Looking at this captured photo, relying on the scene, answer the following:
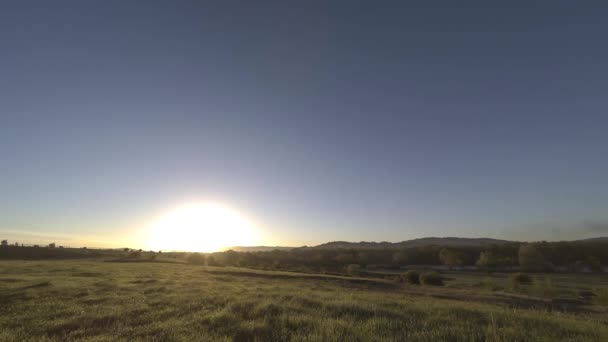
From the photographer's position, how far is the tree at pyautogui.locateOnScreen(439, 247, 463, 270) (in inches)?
4163

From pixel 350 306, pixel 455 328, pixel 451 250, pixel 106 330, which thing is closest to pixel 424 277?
pixel 350 306

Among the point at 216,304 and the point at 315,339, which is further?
the point at 216,304

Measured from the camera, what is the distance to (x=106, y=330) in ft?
33.3

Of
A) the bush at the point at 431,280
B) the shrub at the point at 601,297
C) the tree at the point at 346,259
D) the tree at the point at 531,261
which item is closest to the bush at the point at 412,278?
the bush at the point at 431,280

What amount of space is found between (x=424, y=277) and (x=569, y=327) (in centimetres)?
3943

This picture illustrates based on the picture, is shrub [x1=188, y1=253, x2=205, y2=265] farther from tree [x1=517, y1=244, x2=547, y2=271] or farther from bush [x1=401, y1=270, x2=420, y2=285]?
tree [x1=517, y1=244, x2=547, y2=271]

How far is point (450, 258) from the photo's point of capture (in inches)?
4235

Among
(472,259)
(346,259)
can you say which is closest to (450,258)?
(472,259)

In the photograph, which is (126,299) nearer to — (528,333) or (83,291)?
Result: (83,291)

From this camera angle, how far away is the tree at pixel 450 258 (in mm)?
105750

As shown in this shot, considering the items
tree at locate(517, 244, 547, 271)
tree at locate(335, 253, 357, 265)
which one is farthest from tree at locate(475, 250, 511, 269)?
tree at locate(335, 253, 357, 265)

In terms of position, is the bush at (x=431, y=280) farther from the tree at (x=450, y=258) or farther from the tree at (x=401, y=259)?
the tree at (x=401, y=259)

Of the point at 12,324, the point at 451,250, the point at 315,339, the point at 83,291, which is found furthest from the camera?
the point at 451,250

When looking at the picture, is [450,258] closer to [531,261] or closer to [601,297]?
[531,261]
